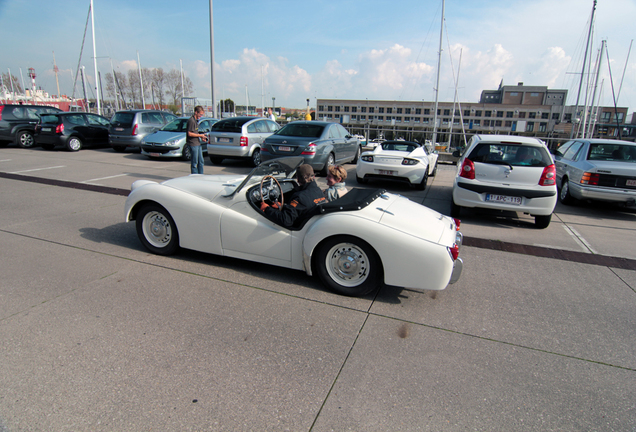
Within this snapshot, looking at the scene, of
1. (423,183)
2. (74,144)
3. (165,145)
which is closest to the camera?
(423,183)

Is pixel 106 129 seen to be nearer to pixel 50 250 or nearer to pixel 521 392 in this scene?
pixel 50 250

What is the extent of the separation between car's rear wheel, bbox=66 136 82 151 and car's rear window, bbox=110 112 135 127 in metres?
1.68

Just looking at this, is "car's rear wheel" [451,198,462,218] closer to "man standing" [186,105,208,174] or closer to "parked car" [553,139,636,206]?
"parked car" [553,139,636,206]

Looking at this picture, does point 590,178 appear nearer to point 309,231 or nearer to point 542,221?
point 542,221

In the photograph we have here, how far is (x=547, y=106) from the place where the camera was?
327ft

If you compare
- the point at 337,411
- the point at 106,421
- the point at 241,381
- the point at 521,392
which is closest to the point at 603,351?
the point at 521,392

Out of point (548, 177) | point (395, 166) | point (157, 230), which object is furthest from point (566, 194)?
point (157, 230)

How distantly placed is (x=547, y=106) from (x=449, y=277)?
11708cm

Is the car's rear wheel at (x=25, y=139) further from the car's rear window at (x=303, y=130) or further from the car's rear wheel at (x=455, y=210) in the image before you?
the car's rear wheel at (x=455, y=210)

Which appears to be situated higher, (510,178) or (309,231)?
(510,178)

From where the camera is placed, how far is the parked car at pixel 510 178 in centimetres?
645

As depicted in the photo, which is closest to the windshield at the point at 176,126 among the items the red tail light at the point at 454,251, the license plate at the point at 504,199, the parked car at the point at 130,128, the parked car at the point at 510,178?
the parked car at the point at 130,128

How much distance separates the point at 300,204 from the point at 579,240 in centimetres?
495

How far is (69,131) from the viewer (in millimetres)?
15086
